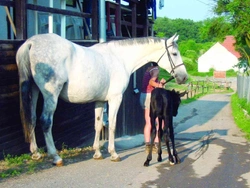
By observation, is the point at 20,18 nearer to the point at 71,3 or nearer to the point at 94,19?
the point at 94,19

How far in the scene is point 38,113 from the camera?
25.4 ft

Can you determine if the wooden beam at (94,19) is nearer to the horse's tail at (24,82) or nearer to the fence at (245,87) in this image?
the horse's tail at (24,82)

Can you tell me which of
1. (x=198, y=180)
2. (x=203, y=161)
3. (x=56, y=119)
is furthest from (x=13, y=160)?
(x=203, y=161)

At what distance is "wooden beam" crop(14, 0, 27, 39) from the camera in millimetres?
7328

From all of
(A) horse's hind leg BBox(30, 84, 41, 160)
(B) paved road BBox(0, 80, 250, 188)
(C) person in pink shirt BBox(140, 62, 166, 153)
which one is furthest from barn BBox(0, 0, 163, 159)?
(C) person in pink shirt BBox(140, 62, 166, 153)

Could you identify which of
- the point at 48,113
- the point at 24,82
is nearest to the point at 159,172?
the point at 48,113

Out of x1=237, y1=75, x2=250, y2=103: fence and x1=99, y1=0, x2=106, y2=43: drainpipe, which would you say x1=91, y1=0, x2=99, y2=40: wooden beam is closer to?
x1=99, y1=0, x2=106, y2=43: drainpipe

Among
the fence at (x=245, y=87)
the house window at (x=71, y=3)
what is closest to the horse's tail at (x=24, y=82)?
the house window at (x=71, y=3)

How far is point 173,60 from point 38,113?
2.85 meters

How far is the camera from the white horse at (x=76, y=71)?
6.66 m

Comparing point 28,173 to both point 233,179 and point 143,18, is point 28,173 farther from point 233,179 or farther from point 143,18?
point 143,18

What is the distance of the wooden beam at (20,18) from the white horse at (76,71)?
72 centimetres

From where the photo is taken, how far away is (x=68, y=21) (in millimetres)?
10727

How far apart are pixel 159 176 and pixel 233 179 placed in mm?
1201
